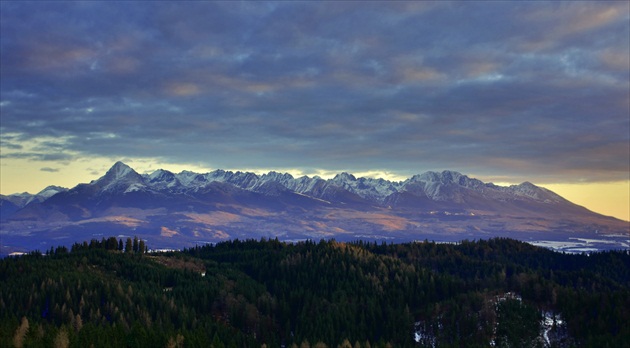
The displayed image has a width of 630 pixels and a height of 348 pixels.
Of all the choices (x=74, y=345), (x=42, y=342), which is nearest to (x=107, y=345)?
(x=74, y=345)

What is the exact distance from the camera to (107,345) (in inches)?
7495

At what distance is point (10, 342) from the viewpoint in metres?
181

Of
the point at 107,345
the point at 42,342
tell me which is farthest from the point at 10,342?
the point at 107,345

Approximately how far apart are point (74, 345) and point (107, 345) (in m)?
10.1

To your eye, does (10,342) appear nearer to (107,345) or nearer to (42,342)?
(42,342)

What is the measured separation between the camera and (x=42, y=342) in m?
192

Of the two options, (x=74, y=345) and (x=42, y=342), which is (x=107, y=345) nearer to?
(x=74, y=345)

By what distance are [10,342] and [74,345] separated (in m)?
18.8

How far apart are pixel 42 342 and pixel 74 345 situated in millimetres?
13824

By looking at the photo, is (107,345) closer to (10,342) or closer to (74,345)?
(74,345)

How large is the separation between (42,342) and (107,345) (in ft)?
73.3
